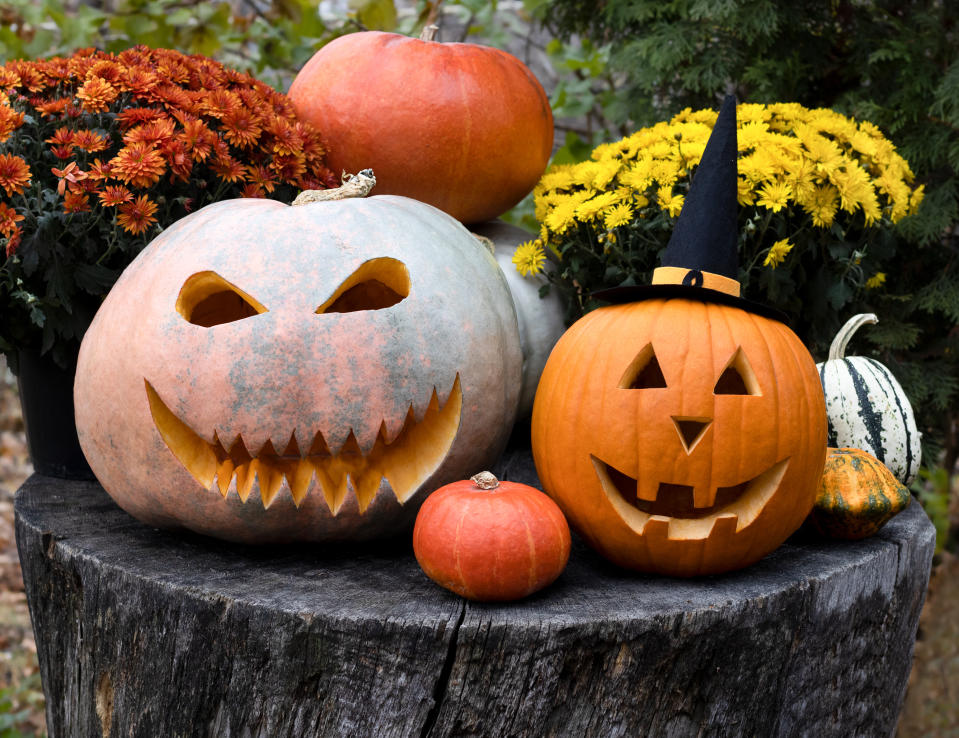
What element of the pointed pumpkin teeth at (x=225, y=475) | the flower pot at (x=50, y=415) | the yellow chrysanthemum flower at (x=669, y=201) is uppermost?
the yellow chrysanthemum flower at (x=669, y=201)

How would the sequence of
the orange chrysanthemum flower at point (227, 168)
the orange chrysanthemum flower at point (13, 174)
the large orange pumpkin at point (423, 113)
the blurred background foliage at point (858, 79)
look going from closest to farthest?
the orange chrysanthemum flower at point (13, 174), the orange chrysanthemum flower at point (227, 168), the large orange pumpkin at point (423, 113), the blurred background foliage at point (858, 79)

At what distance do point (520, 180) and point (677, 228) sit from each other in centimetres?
85

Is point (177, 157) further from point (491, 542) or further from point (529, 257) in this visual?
point (491, 542)

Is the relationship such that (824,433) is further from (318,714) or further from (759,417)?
(318,714)

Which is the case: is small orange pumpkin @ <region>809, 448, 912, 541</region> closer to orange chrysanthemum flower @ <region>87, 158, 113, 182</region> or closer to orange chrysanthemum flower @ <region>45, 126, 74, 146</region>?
orange chrysanthemum flower @ <region>87, 158, 113, 182</region>

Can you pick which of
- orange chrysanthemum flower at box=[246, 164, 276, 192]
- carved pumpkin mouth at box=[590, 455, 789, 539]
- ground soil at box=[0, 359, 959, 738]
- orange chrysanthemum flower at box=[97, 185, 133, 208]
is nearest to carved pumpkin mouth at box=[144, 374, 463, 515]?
carved pumpkin mouth at box=[590, 455, 789, 539]

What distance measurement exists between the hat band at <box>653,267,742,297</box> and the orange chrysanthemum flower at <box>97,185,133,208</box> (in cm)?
A: 122

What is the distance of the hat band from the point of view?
5.91 ft

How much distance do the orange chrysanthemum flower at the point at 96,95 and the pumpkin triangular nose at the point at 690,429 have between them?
1527 millimetres

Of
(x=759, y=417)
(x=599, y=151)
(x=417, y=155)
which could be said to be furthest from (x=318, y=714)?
(x=599, y=151)

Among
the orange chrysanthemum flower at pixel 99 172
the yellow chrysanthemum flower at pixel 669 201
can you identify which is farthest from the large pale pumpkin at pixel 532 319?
the orange chrysanthemum flower at pixel 99 172

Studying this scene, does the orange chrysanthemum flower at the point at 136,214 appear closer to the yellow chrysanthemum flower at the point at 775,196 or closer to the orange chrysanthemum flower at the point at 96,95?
the orange chrysanthemum flower at the point at 96,95

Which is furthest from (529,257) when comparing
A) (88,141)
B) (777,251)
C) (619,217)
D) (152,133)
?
(88,141)

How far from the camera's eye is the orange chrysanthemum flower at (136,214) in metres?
2.02
